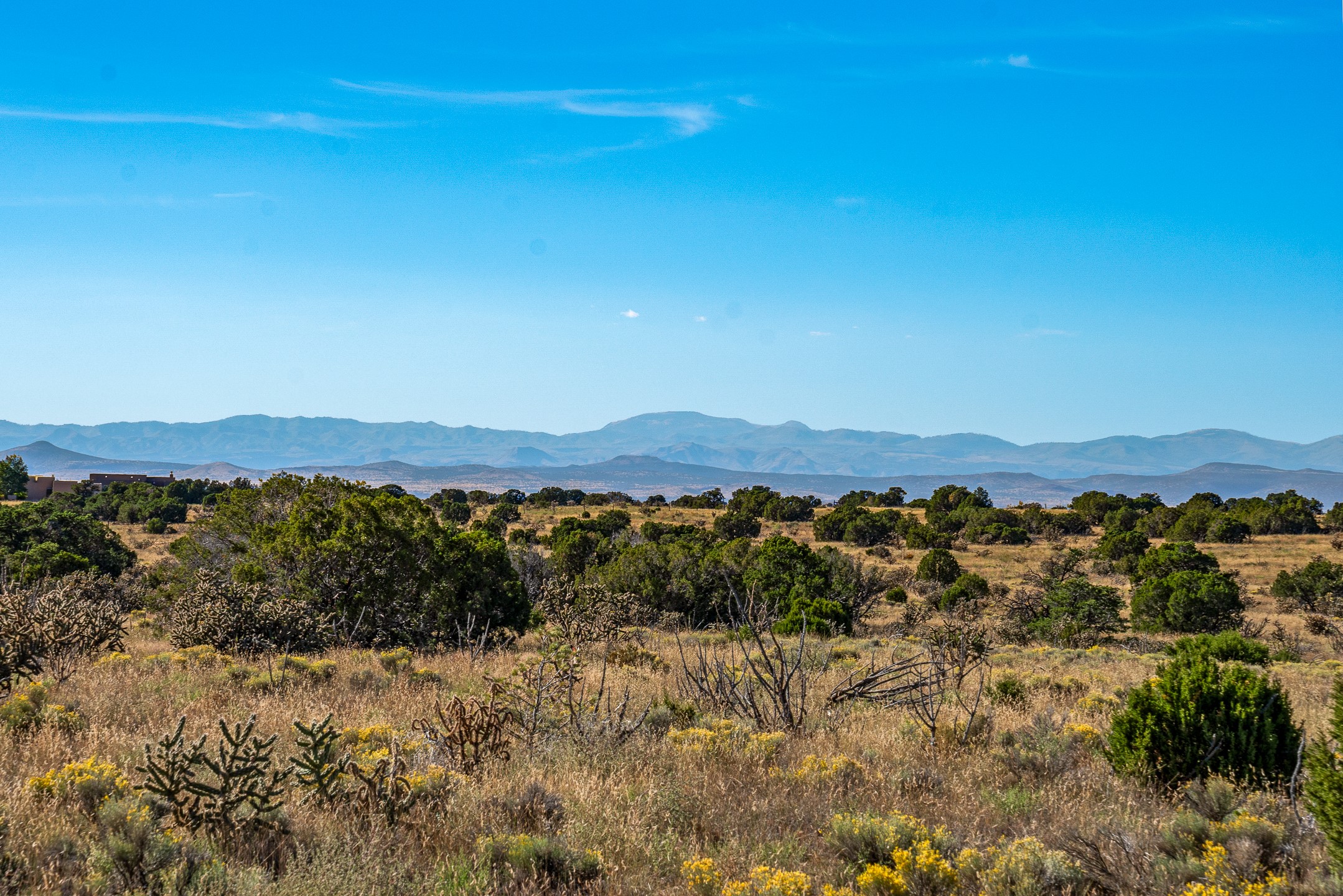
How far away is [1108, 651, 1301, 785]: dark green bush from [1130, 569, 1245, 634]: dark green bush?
64.6 feet

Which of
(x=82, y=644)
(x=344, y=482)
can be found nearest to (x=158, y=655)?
(x=82, y=644)

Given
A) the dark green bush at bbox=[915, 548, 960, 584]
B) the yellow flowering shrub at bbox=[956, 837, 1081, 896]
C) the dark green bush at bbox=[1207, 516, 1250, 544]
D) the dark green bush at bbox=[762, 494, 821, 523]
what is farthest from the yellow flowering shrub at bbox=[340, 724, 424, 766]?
the dark green bush at bbox=[762, 494, 821, 523]

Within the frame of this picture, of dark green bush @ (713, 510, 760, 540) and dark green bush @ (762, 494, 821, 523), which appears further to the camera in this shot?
dark green bush @ (762, 494, 821, 523)

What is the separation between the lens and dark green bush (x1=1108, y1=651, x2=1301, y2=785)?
5.97 meters

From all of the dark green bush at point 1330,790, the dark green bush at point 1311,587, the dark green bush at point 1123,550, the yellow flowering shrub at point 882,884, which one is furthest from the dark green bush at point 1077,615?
the yellow flowering shrub at point 882,884

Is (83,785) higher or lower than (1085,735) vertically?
higher

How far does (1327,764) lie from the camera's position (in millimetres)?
4320

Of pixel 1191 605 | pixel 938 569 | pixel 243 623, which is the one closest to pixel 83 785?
pixel 243 623

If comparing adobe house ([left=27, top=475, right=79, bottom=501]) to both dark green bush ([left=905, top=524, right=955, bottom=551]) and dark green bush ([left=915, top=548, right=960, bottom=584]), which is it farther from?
dark green bush ([left=915, top=548, right=960, bottom=584])

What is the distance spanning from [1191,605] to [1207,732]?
2078 cm

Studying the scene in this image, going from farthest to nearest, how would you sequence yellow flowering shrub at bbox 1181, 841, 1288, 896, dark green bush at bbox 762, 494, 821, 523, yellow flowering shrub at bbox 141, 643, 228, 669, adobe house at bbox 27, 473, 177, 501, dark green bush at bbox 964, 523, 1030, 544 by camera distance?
1. adobe house at bbox 27, 473, 177, 501
2. dark green bush at bbox 762, 494, 821, 523
3. dark green bush at bbox 964, 523, 1030, 544
4. yellow flowering shrub at bbox 141, 643, 228, 669
5. yellow flowering shrub at bbox 1181, 841, 1288, 896

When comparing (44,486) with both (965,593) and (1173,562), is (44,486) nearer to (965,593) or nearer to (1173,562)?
(965,593)

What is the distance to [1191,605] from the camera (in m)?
23.3

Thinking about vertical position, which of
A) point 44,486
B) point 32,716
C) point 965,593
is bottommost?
point 44,486
